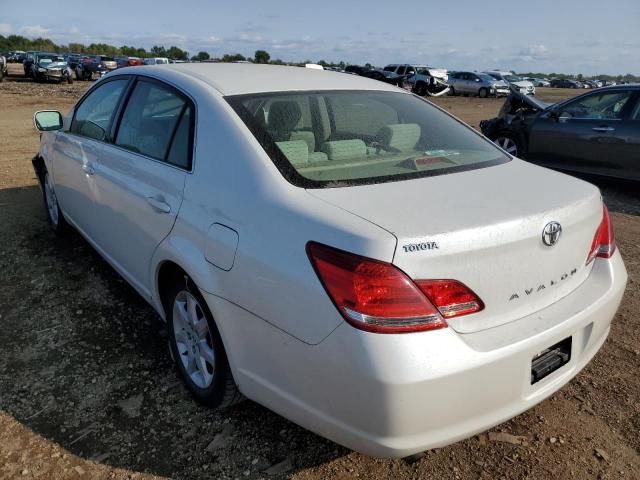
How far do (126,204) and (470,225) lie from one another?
200 centimetres

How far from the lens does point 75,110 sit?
4.20m

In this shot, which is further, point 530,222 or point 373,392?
point 530,222

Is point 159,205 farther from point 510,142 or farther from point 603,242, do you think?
point 510,142

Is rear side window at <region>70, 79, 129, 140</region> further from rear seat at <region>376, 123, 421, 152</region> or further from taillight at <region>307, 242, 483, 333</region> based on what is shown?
taillight at <region>307, 242, 483, 333</region>

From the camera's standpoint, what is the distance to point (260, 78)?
286cm

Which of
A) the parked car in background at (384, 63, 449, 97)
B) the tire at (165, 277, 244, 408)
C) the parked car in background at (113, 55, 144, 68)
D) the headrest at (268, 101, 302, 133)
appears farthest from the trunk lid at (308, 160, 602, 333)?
the parked car in background at (384, 63, 449, 97)

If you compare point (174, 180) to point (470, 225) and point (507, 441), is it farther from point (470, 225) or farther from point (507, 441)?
point (507, 441)

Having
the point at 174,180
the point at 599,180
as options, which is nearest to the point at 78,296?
the point at 174,180

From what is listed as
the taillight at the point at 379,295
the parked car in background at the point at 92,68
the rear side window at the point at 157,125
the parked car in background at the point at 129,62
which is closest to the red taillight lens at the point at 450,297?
the taillight at the point at 379,295

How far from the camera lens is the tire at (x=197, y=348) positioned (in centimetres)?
238

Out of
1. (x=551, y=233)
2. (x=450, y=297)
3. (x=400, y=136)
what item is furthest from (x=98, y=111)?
(x=551, y=233)

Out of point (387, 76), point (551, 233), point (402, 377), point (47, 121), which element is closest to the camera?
point (402, 377)

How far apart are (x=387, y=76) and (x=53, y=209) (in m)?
31.7

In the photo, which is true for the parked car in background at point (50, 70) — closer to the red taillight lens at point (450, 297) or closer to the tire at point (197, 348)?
the tire at point (197, 348)
